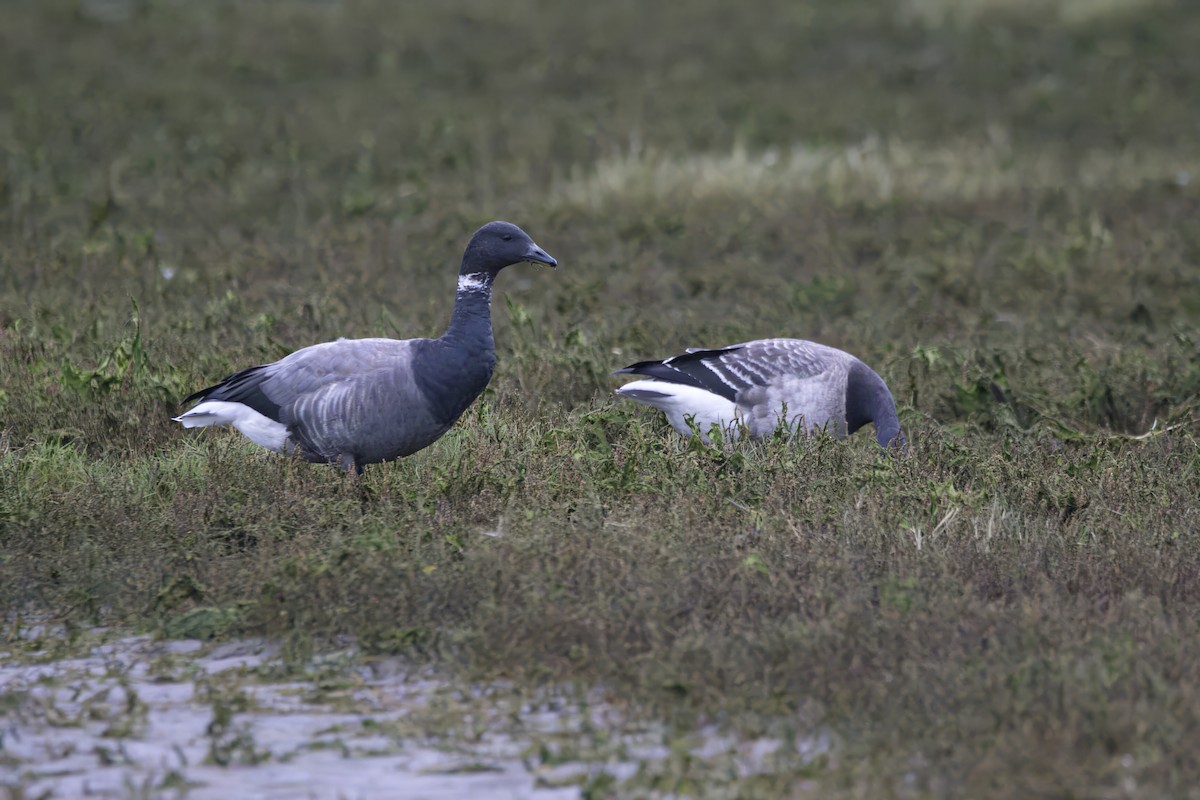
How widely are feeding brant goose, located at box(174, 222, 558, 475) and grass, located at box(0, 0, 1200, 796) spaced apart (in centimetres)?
23

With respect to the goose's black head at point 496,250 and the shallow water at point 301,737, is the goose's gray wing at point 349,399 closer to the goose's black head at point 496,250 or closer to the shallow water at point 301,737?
the goose's black head at point 496,250

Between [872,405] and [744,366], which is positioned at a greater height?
[744,366]

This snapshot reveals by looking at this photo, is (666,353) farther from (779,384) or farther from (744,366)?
(779,384)

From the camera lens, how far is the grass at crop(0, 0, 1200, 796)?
566 centimetres

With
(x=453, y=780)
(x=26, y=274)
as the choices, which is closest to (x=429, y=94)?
(x=26, y=274)

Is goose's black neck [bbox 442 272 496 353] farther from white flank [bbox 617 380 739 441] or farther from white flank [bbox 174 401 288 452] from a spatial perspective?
white flank [bbox 617 380 739 441]

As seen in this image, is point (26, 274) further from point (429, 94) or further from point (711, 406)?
point (429, 94)

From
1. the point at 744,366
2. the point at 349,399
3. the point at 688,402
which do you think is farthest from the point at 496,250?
the point at 744,366

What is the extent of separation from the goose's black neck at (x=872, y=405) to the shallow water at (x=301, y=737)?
135 inches

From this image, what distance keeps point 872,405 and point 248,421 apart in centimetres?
349

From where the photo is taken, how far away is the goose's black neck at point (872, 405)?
8469mm

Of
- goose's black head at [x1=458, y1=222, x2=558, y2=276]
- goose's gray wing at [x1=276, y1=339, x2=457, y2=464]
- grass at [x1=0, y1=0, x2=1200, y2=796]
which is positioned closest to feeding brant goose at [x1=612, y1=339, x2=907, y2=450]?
grass at [x1=0, y1=0, x2=1200, y2=796]

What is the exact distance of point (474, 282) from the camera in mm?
7762

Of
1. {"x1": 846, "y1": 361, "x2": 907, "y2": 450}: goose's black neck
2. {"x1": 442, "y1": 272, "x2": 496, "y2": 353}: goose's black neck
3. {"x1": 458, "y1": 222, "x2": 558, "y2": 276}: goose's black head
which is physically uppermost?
{"x1": 458, "y1": 222, "x2": 558, "y2": 276}: goose's black head
